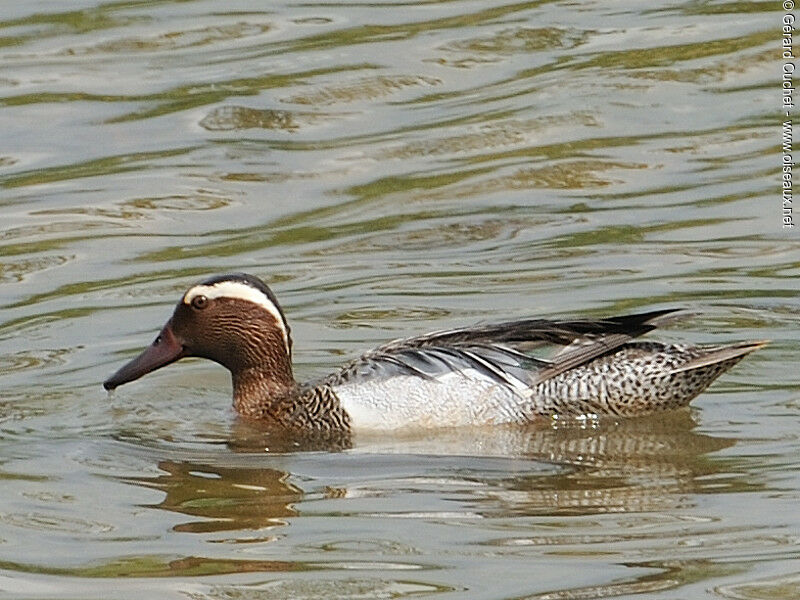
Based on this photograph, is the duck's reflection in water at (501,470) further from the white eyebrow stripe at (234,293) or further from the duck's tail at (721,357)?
the white eyebrow stripe at (234,293)

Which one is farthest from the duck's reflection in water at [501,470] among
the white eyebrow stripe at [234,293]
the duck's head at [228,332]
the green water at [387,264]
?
the white eyebrow stripe at [234,293]

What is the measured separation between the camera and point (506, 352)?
9125 millimetres

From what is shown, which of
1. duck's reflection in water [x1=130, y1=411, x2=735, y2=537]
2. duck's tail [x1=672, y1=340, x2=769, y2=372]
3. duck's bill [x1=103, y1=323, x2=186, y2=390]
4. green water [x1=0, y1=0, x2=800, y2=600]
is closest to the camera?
green water [x1=0, y1=0, x2=800, y2=600]

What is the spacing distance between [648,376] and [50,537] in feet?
9.57

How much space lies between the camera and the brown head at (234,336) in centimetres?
941

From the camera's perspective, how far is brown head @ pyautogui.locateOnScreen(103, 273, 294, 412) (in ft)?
30.9

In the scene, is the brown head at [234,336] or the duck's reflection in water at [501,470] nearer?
the duck's reflection in water at [501,470]

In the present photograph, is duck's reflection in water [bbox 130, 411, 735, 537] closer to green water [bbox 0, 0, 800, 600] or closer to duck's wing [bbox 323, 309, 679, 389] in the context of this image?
green water [bbox 0, 0, 800, 600]

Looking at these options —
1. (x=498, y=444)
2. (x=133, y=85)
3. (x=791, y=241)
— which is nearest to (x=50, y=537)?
(x=498, y=444)

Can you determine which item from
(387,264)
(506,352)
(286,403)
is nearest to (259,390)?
(286,403)

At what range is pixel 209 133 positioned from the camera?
13.4 metres

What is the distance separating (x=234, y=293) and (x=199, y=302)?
167mm

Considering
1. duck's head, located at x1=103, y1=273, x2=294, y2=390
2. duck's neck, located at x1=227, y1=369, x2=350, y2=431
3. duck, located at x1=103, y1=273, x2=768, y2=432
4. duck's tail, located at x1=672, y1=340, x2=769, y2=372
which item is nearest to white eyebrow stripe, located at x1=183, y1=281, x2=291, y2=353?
duck's head, located at x1=103, y1=273, x2=294, y2=390

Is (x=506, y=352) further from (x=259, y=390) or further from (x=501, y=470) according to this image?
(x=259, y=390)
